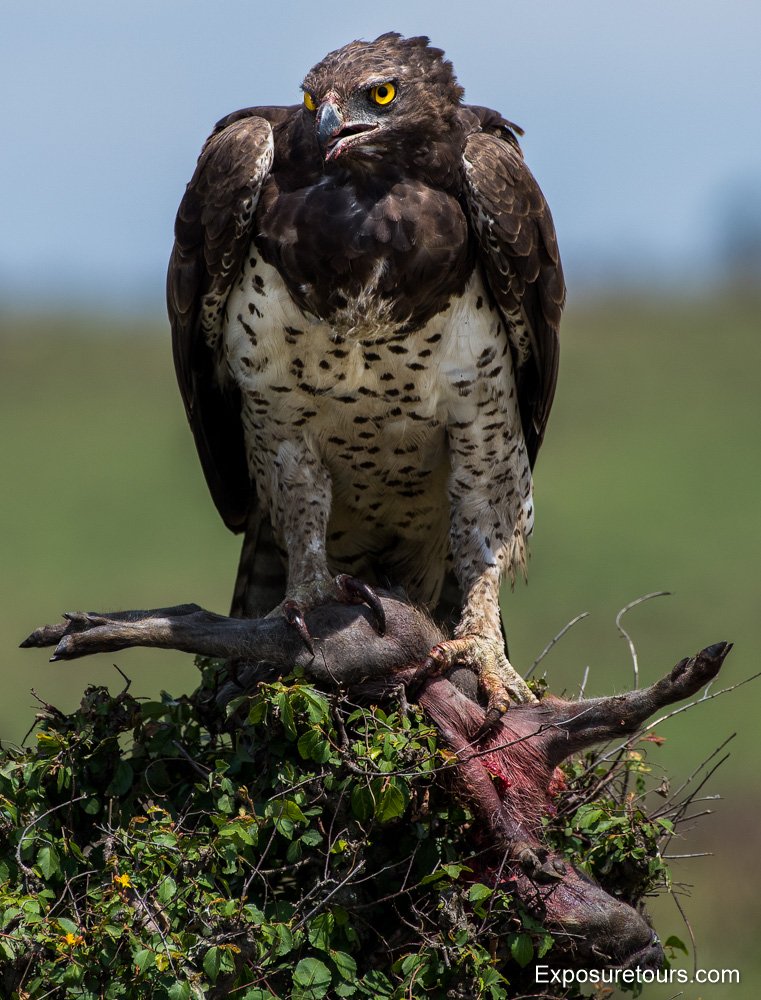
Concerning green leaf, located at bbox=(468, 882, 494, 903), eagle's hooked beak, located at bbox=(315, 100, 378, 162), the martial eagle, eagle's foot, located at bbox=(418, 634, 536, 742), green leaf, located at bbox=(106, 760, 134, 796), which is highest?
eagle's hooked beak, located at bbox=(315, 100, 378, 162)

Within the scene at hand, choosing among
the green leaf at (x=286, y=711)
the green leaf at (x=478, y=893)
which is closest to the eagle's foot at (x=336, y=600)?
the green leaf at (x=286, y=711)

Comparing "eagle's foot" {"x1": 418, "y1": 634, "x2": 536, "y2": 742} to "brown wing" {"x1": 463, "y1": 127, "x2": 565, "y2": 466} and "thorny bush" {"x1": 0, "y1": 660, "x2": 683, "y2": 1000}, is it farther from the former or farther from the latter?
"brown wing" {"x1": 463, "y1": 127, "x2": 565, "y2": 466}

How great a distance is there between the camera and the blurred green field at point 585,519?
45.1 feet

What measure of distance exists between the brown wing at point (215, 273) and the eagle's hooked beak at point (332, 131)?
41 cm

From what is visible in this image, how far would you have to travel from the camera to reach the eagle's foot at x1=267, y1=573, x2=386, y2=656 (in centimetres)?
439

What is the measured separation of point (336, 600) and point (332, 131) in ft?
5.14

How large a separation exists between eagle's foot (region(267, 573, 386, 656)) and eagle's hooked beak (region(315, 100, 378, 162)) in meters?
1.43

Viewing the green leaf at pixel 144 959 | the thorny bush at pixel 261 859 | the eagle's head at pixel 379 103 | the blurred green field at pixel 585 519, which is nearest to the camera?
the green leaf at pixel 144 959

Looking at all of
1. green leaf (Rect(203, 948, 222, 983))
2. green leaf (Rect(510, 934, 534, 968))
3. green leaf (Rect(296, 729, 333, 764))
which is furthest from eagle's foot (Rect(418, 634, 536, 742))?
green leaf (Rect(203, 948, 222, 983))

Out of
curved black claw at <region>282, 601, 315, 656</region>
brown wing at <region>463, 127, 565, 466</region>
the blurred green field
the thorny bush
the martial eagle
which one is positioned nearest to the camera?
the thorny bush

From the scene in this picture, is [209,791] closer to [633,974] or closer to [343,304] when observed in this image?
[633,974]

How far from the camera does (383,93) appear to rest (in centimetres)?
480

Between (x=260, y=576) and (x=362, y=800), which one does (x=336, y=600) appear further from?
(x=260, y=576)

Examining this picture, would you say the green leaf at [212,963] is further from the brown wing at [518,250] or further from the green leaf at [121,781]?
the brown wing at [518,250]
